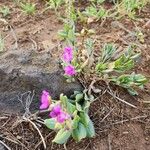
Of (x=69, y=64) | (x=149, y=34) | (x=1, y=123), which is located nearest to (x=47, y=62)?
(x=69, y=64)

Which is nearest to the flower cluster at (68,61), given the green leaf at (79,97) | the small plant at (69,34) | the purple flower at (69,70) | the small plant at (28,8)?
the purple flower at (69,70)

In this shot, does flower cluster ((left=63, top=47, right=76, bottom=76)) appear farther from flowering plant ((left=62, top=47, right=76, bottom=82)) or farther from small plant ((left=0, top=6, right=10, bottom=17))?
small plant ((left=0, top=6, right=10, bottom=17))

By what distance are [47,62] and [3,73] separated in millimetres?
223

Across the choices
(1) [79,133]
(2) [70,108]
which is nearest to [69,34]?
(2) [70,108]

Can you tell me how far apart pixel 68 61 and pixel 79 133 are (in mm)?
386

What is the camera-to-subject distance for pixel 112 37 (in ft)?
8.82

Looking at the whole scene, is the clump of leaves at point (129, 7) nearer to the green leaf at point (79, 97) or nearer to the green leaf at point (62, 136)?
the green leaf at point (79, 97)

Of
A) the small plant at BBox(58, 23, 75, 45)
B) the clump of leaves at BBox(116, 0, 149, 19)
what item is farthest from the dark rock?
the clump of leaves at BBox(116, 0, 149, 19)

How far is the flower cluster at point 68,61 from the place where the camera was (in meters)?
1.98

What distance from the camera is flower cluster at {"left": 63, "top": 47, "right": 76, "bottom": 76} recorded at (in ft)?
6.48

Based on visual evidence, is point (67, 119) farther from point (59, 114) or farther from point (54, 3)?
point (54, 3)

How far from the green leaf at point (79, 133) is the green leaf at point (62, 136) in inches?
1.6

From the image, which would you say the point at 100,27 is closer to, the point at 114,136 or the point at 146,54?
the point at 146,54

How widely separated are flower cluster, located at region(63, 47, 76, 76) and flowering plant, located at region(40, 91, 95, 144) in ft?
0.38
